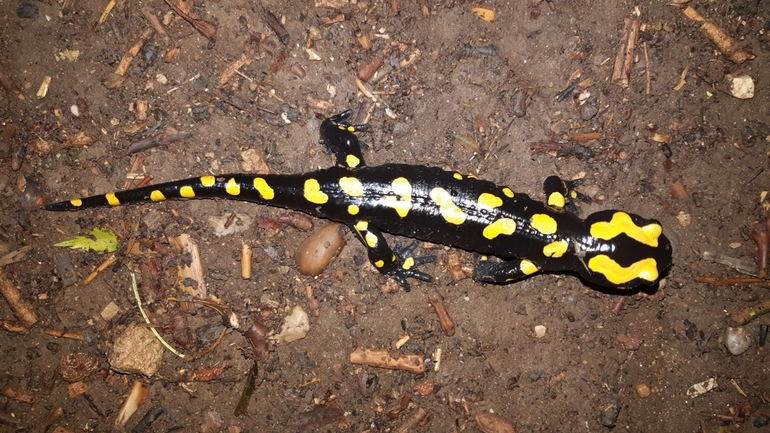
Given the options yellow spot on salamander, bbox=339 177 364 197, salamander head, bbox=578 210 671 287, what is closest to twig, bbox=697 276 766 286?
salamander head, bbox=578 210 671 287

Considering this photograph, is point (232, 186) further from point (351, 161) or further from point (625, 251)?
point (625, 251)

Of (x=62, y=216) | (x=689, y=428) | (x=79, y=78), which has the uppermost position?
(x=79, y=78)

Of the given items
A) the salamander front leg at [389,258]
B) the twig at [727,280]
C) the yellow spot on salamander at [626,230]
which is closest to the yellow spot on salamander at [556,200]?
the yellow spot on salamander at [626,230]

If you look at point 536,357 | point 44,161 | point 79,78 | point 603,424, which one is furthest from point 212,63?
point 603,424

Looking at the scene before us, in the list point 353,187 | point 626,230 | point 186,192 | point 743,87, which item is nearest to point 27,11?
point 186,192

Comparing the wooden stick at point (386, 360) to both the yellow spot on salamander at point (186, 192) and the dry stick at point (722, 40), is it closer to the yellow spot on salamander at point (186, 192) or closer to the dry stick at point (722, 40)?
the yellow spot on salamander at point (186, 192)

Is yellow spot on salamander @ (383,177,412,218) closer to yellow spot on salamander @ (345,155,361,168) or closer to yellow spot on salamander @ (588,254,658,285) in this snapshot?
yellow spot on salamander @ (345,155,361,168)

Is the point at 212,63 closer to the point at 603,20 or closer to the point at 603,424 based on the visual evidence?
the point at 603,20
